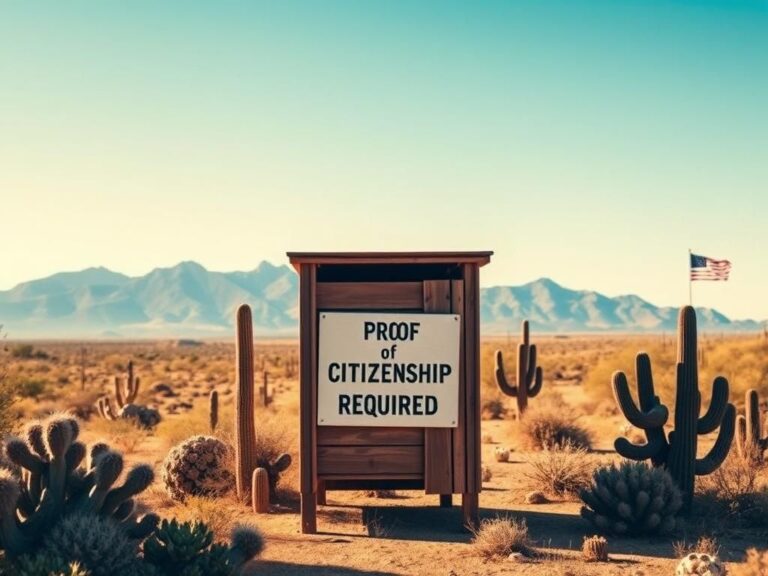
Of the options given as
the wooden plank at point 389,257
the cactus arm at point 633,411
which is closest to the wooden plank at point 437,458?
the wooden plank at point 389,257

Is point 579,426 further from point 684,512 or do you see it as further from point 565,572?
point 565,572

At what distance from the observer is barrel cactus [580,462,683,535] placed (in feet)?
31.7

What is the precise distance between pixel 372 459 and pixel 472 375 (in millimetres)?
1415

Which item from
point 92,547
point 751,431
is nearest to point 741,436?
point 751,431

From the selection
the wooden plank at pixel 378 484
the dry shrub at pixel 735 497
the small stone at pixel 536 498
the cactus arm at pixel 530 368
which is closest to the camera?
the dry shrub at pixel 735 497

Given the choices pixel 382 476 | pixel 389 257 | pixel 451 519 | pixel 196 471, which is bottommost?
pixel 451 519

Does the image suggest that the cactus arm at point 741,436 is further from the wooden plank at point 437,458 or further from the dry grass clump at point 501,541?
the dry grass clump at point 501,541

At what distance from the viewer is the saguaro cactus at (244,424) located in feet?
38.0

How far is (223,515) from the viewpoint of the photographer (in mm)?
9523

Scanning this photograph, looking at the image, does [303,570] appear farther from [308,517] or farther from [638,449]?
[638,449]

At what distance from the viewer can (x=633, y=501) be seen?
384 inches

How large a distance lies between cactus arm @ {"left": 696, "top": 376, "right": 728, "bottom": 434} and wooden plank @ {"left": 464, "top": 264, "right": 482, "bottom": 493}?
9.99 ft

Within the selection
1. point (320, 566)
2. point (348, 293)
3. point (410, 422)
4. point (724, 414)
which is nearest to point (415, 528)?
point (410, 422)

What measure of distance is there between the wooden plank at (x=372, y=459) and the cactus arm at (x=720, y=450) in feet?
11.4
